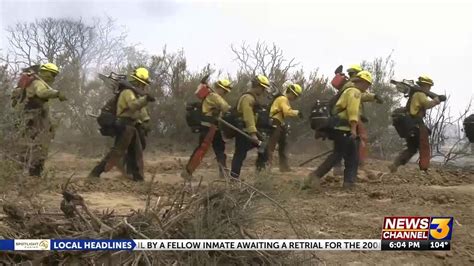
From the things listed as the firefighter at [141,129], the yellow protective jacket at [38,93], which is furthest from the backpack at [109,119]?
the yellow protective jacket at [38,93]

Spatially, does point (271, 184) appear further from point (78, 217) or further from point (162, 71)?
point (162, 71)

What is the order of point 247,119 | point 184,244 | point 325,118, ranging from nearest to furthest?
point 184,244 < point 325,118 < point 247,119

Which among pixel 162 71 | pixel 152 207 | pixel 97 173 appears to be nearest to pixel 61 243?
pixel 152 207

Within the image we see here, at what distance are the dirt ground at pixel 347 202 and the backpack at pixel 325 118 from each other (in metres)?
0.78

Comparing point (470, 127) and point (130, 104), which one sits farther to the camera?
point (470, 127)

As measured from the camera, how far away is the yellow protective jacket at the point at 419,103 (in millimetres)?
9250

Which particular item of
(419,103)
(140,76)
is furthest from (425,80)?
(140,76)

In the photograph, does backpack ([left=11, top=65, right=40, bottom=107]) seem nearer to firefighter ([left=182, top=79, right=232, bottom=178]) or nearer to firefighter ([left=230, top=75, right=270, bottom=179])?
firefighter ([left=182, top=79, right=232, bottom=178])

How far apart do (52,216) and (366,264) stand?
2.39 m

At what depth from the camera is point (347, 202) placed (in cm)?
702

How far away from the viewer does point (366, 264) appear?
188 inches

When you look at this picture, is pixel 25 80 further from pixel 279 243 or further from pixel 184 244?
pixel 279 243

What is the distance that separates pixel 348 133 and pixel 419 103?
1.81 m

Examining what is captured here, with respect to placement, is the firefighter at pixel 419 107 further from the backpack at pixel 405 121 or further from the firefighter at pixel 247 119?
the firefighter at pixel 247 119
